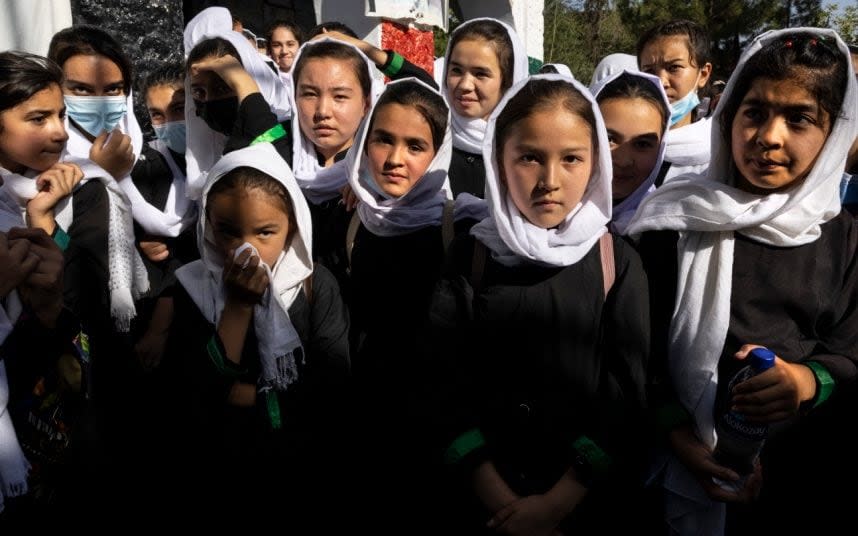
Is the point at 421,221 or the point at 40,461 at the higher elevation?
the point at 421,221

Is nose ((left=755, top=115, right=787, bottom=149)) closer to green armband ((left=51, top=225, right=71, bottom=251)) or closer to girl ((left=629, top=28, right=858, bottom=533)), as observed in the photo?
girl ((left=629, top=28, right=858, bottom=533))

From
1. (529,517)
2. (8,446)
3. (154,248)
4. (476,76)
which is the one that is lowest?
(529,517)

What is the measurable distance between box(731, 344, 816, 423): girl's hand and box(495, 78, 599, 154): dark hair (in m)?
0.69

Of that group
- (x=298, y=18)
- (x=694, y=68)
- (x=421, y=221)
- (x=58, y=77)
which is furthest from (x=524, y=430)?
Answer: (x=298, y=18)

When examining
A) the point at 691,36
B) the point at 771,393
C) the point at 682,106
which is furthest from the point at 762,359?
the point at 691,36

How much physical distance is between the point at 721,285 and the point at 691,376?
24 cm

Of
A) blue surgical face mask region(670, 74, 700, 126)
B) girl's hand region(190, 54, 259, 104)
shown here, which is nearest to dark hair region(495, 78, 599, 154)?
girl's hand region(190, 54, 259, 104)

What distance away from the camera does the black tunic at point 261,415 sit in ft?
6.68

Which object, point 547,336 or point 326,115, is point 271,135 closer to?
point 326,115

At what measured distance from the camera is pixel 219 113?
304 cm

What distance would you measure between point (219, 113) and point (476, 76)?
3.58 feet

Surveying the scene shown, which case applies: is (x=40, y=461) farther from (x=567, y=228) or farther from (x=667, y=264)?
(x=667, y=264)

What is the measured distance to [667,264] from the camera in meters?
1.98

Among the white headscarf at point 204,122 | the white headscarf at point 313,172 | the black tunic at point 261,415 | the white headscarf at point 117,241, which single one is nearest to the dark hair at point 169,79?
the white headscarf at point 204,122
